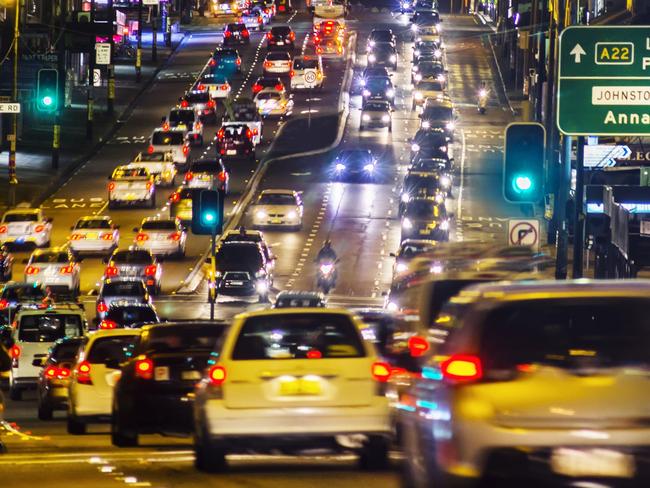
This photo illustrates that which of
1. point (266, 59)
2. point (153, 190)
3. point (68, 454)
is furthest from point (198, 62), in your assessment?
point (68, 454)

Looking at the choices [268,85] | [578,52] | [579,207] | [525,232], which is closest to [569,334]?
[578,52]

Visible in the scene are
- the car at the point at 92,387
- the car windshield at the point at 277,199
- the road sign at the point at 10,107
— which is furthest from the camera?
the car windshield at the point at 277,199

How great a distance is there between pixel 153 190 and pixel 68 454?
4347 cm

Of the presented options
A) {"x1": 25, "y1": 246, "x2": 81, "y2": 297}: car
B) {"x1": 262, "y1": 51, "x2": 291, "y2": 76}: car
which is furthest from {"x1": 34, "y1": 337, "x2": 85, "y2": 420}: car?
{"x1": 262, "y1": 51, "x2": 291, "y2": 76}: car

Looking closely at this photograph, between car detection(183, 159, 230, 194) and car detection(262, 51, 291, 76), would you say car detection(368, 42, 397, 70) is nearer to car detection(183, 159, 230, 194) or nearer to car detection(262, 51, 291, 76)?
car detection(262, 51, 291, 76)

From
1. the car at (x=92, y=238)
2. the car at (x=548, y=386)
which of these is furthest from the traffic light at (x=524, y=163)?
the car at (x=92, y=238)

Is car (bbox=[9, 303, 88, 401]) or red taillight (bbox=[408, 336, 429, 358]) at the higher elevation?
red taillight (bbox=[408, 336, 429, 358])

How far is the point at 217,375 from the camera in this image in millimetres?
14789

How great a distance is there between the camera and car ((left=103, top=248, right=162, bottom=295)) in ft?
155

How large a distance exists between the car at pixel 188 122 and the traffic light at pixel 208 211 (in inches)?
1543

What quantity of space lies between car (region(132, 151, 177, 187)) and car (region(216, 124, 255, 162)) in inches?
201

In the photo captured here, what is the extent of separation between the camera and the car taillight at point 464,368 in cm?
1011

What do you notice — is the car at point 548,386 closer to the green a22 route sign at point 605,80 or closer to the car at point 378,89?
the green a22 route sign at point 605,80

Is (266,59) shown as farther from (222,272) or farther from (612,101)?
(612,101)
